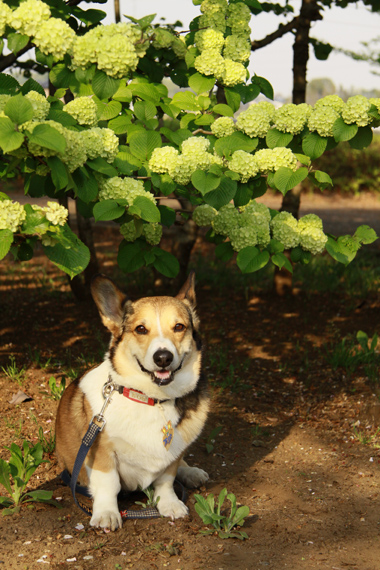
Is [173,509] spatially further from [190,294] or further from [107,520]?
[190,294]

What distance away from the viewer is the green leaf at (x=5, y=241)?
245 cm

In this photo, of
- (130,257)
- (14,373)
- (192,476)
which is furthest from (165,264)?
(14,373)

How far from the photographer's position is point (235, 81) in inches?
146

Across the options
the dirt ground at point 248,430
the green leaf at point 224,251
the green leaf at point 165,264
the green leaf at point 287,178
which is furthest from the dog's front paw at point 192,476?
the green leaf at point 287,178

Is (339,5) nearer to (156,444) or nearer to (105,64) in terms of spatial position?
(105,64)

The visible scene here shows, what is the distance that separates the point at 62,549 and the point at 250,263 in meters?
1.65

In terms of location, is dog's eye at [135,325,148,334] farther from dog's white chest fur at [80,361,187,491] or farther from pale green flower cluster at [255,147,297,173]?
pale green flower cluster at [255,147,297,173]

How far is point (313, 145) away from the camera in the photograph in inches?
134

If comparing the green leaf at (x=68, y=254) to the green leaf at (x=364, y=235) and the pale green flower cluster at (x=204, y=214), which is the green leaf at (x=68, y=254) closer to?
the pale green flower cluster at (x=204, y=214)

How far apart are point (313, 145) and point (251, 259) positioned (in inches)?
28.5

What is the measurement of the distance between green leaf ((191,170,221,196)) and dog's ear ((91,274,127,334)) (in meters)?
0.81

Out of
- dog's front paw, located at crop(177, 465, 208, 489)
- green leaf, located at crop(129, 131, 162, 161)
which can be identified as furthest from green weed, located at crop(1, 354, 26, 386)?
green leaf, located at crop(129, 131, 162, 161)

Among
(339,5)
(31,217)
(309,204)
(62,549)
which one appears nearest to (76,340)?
(62,549)

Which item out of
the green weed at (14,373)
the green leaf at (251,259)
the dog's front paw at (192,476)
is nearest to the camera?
the green leaf at (251,259)
